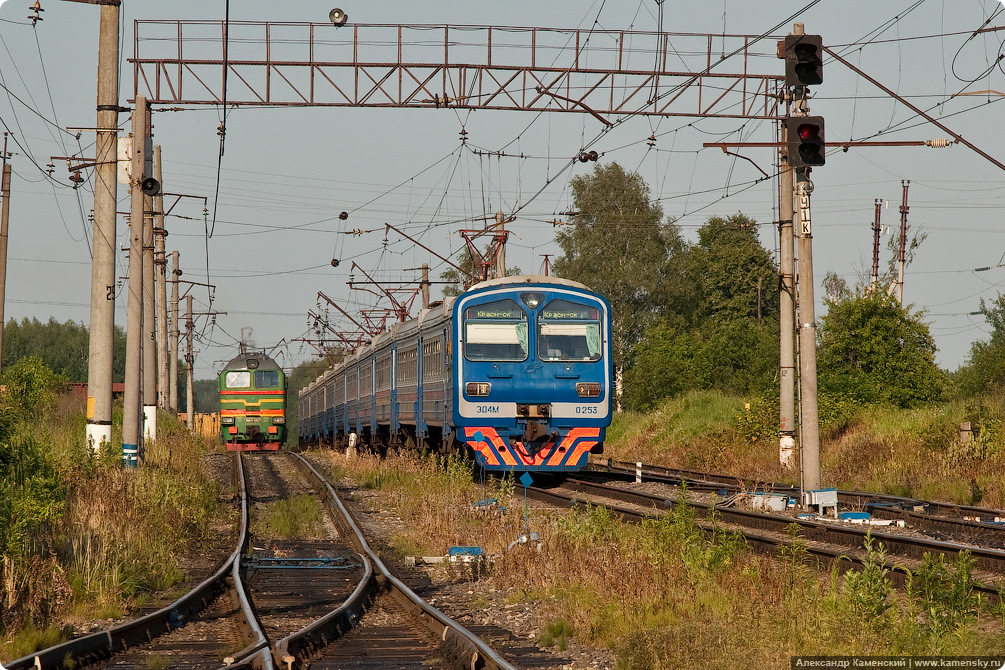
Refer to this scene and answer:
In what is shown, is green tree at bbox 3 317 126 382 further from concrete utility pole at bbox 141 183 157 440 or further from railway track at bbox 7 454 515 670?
railway track at bbox 7 454 515 670

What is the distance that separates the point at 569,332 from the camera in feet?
63.1

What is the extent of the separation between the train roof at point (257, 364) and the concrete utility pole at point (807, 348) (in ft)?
89.6

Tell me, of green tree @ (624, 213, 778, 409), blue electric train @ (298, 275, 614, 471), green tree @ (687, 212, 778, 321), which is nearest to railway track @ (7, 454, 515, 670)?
blue electric train @ (298, 275, 614, 471)

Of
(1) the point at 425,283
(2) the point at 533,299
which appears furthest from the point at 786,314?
(1) the point at 425,283

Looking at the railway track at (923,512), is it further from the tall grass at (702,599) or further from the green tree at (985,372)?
the green tree at (985,372)

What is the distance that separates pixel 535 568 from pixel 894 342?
1867cm

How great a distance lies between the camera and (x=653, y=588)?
28.8 feet

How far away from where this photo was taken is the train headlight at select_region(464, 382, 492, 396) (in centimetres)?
1870

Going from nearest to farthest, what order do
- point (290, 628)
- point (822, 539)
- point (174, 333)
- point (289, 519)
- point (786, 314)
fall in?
point (290, 628)
point (822, 539)
point (289, 519)
point (786, 314)
point (174, 333)

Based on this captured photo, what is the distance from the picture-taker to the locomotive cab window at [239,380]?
39969 mm

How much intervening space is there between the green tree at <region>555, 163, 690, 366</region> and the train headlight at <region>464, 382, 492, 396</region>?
1518 inches

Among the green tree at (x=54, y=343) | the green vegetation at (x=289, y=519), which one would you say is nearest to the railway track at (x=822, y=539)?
the green vegetation at (x=289, y=519)

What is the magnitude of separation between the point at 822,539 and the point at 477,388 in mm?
7352

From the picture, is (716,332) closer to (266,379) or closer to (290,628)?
(266,379)
